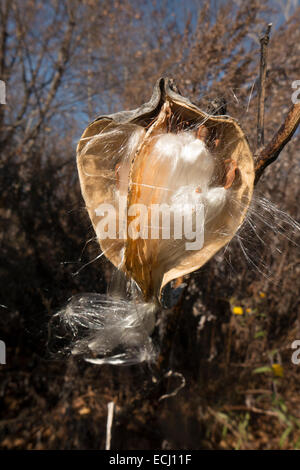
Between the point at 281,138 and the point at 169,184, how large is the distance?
0.83 ft

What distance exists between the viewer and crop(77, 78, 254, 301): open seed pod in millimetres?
587

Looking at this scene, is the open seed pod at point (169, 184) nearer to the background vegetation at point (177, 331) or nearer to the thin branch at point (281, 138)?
the thin branch at point (281, 138)

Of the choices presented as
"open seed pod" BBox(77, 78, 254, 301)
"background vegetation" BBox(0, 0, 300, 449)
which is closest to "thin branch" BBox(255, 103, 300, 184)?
"open seed pod" BBox(77, 78, 254, 301)

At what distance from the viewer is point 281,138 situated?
25.2 inches

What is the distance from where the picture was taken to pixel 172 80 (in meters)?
0.61

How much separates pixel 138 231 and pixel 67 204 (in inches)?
69.9

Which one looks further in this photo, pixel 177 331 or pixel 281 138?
pixel 177 331

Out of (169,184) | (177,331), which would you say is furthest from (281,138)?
(177,331)

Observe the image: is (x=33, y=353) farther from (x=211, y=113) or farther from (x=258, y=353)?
(x=211, y=113)

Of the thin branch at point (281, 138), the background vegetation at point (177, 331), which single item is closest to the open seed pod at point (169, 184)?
the thin branch at point (281, 138)

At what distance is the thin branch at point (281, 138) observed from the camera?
0.62 meters

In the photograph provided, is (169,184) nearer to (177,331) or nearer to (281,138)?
(281,138)

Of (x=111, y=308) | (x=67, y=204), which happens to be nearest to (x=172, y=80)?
(x=111, y=308)

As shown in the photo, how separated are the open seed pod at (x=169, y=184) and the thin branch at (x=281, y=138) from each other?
3.4 inches
